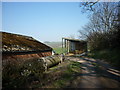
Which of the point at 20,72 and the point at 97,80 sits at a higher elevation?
the point at 20,72

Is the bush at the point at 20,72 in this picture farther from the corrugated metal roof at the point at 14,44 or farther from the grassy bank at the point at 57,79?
the corrugated metal roof at the point at 14,44

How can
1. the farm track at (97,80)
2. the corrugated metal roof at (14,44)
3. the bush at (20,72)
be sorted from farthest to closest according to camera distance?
the corrugated metal roof at (14,44)
the bush at (20,72)
the farm track at (97,80)

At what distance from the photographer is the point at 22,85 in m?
5.40

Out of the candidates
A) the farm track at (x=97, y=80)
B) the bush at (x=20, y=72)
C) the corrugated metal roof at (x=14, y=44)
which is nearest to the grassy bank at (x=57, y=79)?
the farm track at (x=97, y=80)

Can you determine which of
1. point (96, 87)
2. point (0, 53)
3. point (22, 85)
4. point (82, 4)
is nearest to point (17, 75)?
point (22, 85)

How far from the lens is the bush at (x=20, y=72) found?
18.8 ft

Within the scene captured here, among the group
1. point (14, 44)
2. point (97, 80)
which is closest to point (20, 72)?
point (14, 44)

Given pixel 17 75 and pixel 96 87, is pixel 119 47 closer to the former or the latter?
pixel 96 87

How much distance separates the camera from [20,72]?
6742mm

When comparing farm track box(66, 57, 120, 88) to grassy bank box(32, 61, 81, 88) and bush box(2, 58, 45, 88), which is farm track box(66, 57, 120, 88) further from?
bush box(2, 58, 45, 88)

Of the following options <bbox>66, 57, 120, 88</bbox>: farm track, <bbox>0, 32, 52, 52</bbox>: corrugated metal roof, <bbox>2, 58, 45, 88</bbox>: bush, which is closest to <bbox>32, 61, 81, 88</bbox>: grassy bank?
<bbox>66, 57, 120, 88</bbox>: farm track

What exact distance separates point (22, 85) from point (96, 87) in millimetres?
4606

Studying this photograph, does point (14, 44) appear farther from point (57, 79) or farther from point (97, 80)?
point (97, 80)

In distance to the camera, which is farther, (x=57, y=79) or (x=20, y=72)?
(x=20, y=72)
